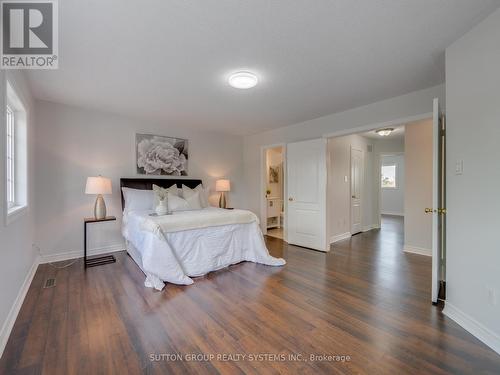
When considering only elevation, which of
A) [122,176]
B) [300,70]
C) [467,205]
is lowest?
[467,205]

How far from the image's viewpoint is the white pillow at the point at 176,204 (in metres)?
3.90

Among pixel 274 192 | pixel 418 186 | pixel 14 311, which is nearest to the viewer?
pixel 14 311

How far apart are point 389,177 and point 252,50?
896cm

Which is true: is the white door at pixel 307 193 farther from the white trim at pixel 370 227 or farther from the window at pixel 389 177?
the window at pixel 389 177

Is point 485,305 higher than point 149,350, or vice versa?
point 485,305

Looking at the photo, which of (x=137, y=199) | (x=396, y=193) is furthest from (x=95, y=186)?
(x=396, y=193)

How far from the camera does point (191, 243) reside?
3051mm

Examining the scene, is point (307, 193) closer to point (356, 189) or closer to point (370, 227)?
point (356, 189)

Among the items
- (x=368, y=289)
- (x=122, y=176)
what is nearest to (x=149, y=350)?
(x=368, y=289)

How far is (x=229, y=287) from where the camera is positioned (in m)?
2.71

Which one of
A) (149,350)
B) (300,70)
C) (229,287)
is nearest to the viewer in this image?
(149,350)

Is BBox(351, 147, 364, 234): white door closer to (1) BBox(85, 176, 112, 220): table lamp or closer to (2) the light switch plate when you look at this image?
(2) the light switch plate

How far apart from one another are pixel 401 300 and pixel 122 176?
14.5 ft

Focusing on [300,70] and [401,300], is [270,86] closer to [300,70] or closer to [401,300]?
[300,70]
